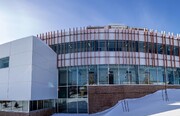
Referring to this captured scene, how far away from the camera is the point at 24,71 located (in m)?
22.3

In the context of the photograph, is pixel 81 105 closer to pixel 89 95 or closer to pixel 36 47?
pixel 89 95

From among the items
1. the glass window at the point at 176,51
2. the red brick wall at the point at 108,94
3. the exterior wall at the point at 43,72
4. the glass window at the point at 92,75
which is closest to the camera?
the exterior wall at the point at 43,72

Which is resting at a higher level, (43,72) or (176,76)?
(43,72)

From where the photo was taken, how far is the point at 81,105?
2942 cm

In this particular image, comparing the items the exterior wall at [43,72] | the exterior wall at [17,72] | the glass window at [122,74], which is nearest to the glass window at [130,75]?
the glass window at [122,74]

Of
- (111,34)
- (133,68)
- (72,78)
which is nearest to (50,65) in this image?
(72,78)

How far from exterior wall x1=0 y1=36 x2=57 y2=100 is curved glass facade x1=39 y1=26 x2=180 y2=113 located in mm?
5057

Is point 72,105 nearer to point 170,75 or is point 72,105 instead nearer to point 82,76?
point 82,76

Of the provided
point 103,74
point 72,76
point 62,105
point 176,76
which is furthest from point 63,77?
point 176,76

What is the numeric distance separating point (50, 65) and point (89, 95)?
6759mm

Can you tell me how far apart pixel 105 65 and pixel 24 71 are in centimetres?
1187

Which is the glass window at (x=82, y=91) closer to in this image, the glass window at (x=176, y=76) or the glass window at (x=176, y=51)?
the glass window at (x=176, y=76)

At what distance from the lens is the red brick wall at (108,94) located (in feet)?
92.3

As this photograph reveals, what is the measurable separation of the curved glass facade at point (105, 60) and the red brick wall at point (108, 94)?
31.6 inches
